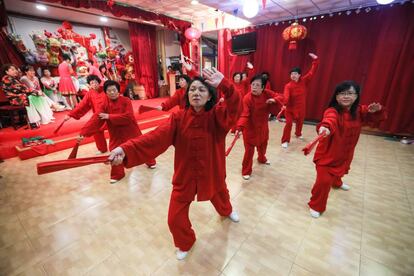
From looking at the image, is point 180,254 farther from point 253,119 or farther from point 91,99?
point 91,99

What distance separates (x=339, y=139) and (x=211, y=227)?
1.42 meters

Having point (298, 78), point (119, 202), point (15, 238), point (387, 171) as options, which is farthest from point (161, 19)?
point (387, 171)

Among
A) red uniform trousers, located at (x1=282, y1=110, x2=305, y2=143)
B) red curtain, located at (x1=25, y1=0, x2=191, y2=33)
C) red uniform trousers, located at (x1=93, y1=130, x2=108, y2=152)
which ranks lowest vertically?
red uniform trousers, located at (x1=93, y1=130, x2=108, y2=152)

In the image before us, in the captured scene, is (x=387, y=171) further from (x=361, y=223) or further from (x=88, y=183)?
(x=88, y=183)

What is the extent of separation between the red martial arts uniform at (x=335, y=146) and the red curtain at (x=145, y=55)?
22.6 ft

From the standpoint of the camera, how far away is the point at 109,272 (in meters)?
1.35

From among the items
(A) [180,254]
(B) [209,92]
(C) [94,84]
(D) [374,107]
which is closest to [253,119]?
(D) [374,107]

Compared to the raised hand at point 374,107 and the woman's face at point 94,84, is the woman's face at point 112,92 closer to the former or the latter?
the woman's face at point 94,84

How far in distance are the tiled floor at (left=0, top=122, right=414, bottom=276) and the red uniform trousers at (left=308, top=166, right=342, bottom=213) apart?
0.40 feet

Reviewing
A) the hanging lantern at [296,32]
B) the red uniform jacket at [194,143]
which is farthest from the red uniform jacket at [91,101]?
the hanging lantern at [296,32]

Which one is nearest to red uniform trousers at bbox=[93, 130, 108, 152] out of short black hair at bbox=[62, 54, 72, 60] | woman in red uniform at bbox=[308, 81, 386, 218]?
woman in red uniform at bbox=[308, 81, 386, 218]

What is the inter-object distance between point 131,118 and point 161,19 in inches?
159

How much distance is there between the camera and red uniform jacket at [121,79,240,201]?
46.3 inches

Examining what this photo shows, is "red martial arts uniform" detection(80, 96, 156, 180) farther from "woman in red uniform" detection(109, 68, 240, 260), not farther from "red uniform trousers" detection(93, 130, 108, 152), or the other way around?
"woman in red uniform" detection(109, 68, 240, 260)
